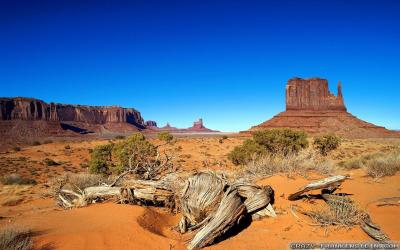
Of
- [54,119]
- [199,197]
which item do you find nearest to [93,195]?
[199,197]

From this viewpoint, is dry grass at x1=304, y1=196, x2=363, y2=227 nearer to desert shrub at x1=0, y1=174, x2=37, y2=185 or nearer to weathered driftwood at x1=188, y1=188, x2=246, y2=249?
weathered driftwood at x1=188, y1=188, x2=246, y2=249

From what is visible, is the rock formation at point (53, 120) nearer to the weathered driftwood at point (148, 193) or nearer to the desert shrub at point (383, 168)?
the weathered driftwood at point (148, 193)

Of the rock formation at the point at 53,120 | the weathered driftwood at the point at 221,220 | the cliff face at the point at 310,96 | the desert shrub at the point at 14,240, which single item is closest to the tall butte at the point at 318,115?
the cliff face at the point at 310,96

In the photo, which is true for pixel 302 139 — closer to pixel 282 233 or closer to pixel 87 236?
pixel 282 233

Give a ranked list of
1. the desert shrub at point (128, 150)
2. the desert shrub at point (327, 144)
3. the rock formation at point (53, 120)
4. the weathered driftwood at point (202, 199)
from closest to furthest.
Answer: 1. the weathered driftwood at point (202, 199)
2. the desert shrub at point (128, 150)
3. the desert shrub at point (327, 144)
4. the rock formation at point (53, 120)

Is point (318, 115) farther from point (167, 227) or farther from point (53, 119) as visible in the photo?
point (53, 119)

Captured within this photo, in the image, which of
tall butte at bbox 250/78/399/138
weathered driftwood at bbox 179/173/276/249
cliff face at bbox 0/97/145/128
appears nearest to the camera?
weathered driftwood at bbox 179/173/276/249

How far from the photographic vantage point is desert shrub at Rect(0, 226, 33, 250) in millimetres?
4706

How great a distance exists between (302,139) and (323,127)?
6394 cm

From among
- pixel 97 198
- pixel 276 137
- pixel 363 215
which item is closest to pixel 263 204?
pixel 363 215

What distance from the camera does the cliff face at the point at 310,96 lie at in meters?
108

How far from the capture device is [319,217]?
6.36m

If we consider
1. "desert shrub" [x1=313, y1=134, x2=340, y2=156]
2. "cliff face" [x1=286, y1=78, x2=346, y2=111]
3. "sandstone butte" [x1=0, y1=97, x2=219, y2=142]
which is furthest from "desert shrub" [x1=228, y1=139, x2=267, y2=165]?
"cliff face" [x1=286, y1=78, x2=346, y2=111]

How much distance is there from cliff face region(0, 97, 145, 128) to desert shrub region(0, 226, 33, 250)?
402ft
